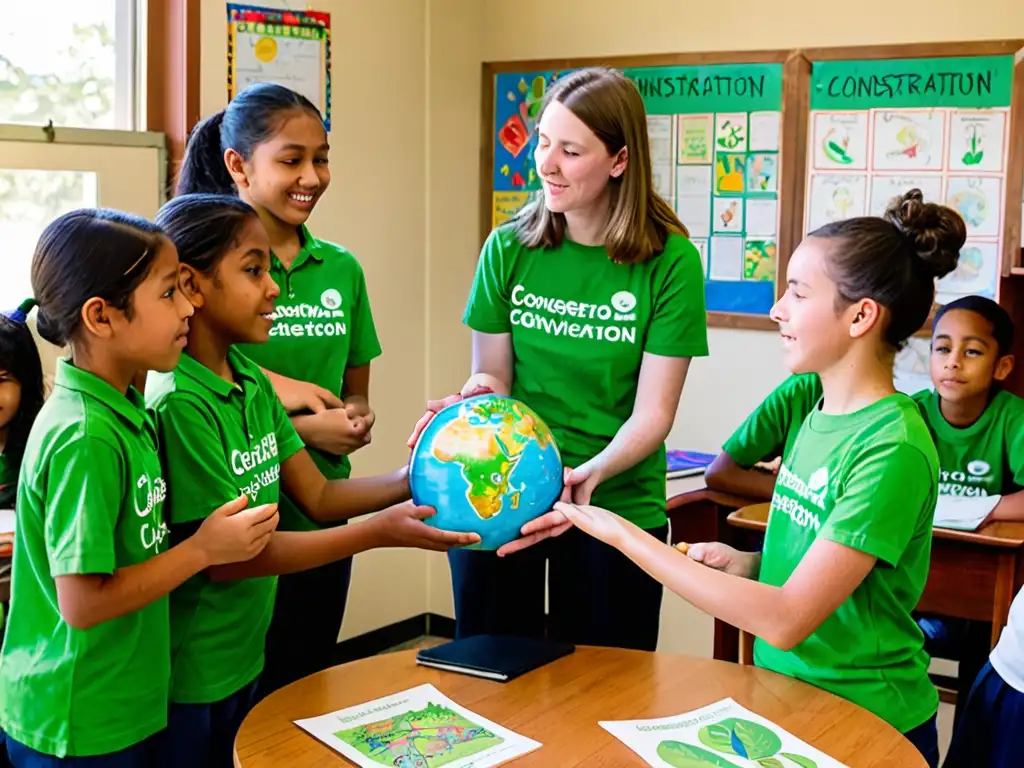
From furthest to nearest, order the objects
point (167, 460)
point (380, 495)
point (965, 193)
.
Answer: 1. point (965, 193)
2. point (380, 495)
3. point (167, 460)

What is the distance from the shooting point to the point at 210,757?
197 centimetres

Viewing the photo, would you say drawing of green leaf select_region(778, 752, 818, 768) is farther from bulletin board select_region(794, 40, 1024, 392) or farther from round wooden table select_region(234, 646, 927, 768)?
bulletin board select_region(794, 40, 1024, 392)

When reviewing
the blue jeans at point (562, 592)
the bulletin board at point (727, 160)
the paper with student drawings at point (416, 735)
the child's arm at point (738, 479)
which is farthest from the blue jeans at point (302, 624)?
the bulletin board at point (727, 160)

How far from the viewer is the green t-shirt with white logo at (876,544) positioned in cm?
185

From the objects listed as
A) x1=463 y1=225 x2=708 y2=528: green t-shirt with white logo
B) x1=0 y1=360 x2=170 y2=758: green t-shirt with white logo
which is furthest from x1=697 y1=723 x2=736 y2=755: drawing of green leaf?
x1=0 y1=360 x2=170 y2=758: green t-shirt with white logo

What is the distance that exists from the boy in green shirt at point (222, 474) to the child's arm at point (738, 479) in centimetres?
157

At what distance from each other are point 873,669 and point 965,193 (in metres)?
2.40

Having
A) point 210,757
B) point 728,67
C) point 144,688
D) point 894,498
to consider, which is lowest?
point 210,757

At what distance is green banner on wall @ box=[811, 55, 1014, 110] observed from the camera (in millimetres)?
3775

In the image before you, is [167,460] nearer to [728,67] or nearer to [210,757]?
[210,757]

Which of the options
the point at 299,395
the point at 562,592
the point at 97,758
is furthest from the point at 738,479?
the point at 97,758

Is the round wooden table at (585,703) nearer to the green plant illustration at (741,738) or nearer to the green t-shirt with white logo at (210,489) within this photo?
the green plant illustration at (741,738)

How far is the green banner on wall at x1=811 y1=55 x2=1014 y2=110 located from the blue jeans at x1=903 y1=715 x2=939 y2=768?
2.46 meters

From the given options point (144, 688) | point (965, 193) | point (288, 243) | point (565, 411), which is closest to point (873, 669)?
point (565, 411)
